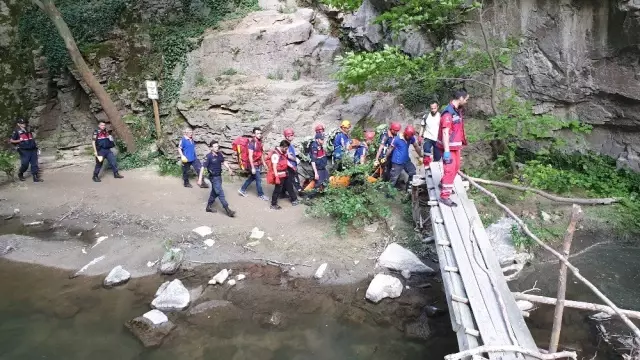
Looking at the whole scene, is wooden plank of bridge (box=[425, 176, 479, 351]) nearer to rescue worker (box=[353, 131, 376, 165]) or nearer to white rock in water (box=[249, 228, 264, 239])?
rescue worker (box=[353, 131, 376, 165])

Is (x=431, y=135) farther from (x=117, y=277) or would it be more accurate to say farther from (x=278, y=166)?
(x=117, y=277)

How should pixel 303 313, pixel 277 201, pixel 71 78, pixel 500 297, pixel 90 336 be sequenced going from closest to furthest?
pixel 500 297, pixel 90 336, pixel 303 313, pixel 277 201, pixel 71 78

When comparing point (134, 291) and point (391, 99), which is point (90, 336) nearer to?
point (134, 291)

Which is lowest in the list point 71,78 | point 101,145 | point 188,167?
point 188,167

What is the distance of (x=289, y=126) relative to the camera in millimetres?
12195

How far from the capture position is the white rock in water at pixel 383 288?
24.7 feet

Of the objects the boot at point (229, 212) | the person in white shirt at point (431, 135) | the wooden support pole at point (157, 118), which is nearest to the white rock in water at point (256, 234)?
the boot at point (229, 212)

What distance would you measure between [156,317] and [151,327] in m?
0.21

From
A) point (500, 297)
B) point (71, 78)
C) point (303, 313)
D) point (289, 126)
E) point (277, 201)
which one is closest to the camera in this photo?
point (500, 297)

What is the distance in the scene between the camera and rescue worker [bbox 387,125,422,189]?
9680 mm

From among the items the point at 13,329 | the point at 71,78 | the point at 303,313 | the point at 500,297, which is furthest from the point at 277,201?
the point at 71,78

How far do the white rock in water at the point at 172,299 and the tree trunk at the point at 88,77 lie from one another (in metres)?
7.13

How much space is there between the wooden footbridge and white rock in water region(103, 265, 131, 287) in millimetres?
5976

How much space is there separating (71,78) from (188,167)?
6.53 metres
